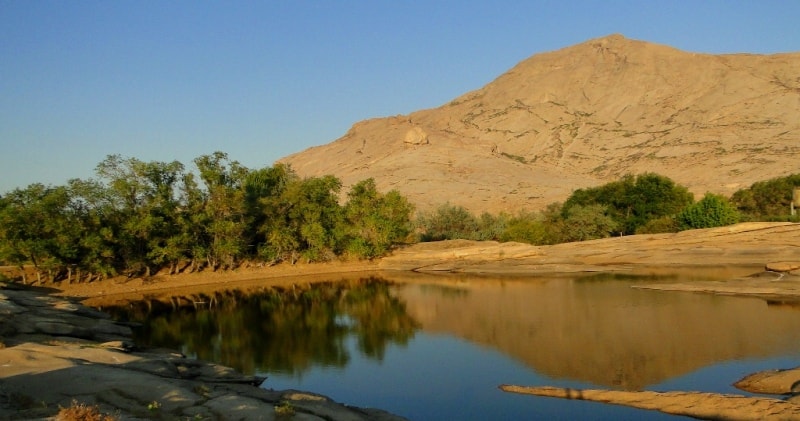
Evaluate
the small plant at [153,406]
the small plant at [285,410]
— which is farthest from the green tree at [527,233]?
the small plant at [153,406]

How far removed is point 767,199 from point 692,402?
58.1m

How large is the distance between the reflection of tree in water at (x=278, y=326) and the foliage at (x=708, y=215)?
32115mm

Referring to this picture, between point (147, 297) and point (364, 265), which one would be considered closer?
point (147, 297)

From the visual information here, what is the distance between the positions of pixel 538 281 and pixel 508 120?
129m

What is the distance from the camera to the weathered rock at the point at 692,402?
1527 centimetres

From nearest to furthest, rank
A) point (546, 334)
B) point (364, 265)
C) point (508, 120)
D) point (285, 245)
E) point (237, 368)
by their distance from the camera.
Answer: point (237, 368), point (546, 334), point (285, 245), point (364, 265), point (508, 120)

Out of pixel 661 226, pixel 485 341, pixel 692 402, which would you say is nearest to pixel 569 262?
pixel 661 226

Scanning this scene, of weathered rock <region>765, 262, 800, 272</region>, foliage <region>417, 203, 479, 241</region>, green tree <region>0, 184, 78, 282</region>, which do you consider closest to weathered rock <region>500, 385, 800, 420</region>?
weathered rock <region>765, 262, 800, 272</region>

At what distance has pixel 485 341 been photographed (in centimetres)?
2703

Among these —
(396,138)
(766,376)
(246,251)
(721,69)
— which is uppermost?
(721,69)

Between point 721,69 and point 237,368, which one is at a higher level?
point 721,69

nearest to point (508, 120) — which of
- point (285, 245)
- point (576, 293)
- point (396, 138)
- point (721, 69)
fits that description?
point (396, 138)

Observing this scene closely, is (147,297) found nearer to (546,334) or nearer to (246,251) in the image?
(246,251)

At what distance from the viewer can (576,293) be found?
38.3 meters
